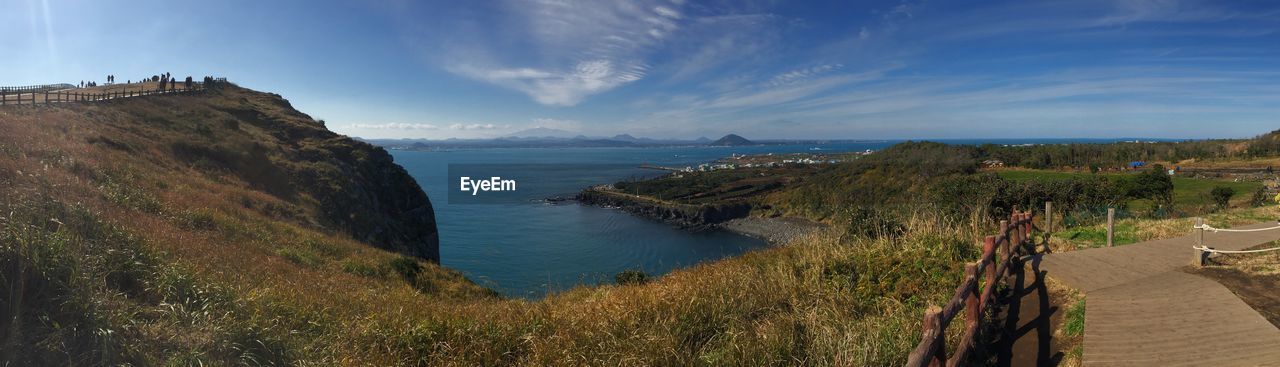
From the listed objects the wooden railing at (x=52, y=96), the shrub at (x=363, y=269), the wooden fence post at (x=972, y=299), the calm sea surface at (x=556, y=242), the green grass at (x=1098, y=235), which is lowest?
the calm sea surface at (x=556, y=242)

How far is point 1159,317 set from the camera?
5.12m

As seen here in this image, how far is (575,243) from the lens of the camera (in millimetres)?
55688

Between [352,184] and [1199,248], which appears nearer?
[1199,248]

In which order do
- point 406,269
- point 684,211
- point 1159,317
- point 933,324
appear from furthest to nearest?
1. point 684,211
2. point 406,269
3. point 1159,317
4. point 933,324

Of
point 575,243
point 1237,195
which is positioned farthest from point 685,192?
point 1237,195

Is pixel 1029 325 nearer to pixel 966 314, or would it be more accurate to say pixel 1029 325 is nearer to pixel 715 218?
pixel 966 314

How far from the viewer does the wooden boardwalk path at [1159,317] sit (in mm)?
4230

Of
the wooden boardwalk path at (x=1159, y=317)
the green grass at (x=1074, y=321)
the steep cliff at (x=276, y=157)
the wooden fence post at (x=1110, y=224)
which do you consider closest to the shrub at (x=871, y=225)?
the wooden boardwalk path at (x=1159, y=317)

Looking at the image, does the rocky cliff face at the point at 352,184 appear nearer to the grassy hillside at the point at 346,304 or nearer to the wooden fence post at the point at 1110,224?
the grassy hillside at the point at 346,304

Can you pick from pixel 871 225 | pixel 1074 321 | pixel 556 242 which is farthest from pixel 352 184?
pixel 1074 321

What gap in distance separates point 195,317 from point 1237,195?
1610 inches

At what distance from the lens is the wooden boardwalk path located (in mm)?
4230

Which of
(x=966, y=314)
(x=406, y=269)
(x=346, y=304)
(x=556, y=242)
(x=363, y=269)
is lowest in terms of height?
(x=556, y=242)

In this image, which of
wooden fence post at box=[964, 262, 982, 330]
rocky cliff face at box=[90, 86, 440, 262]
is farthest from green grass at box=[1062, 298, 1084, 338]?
rocky cliff face at box=[90, 86, 440, 262]
